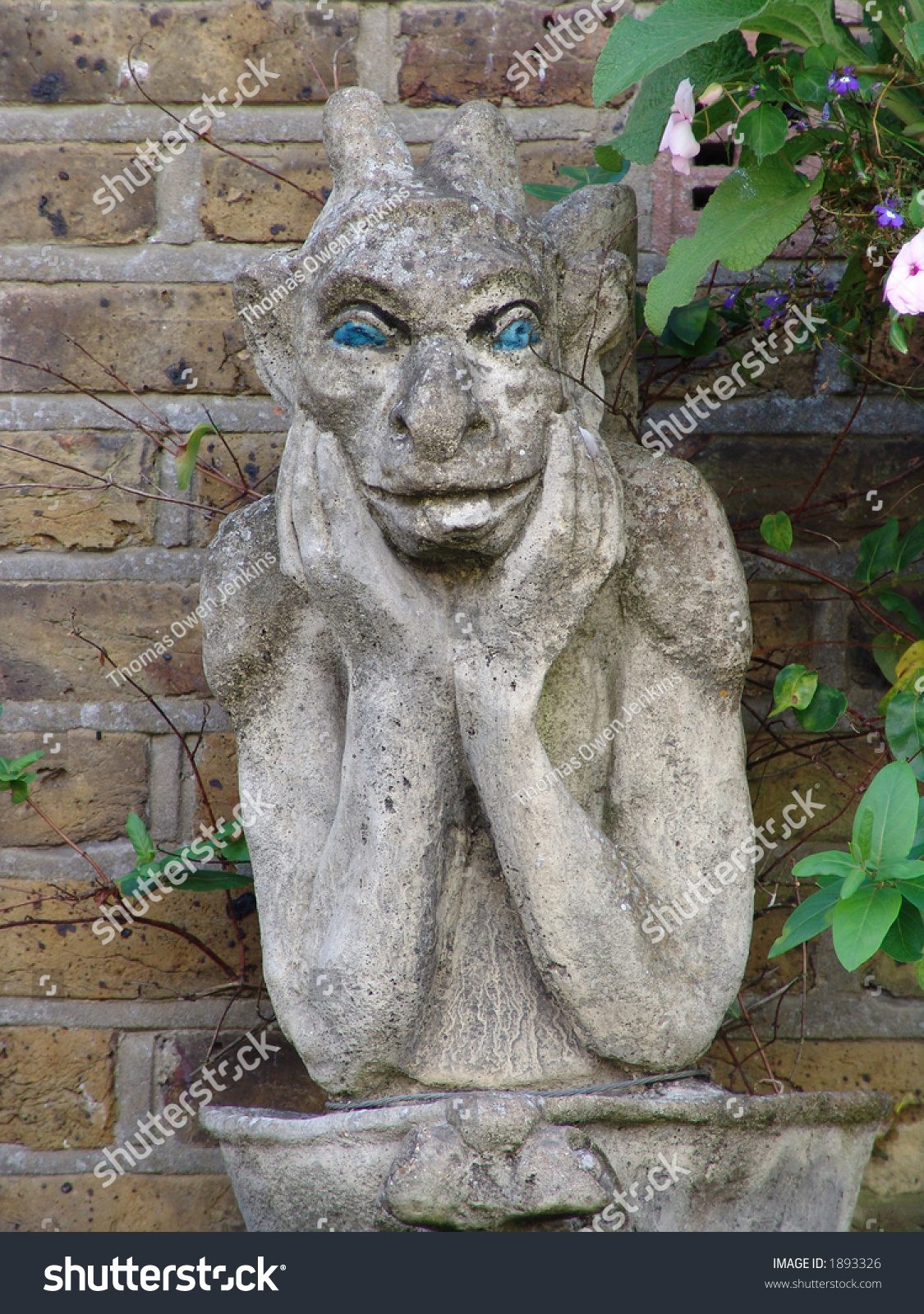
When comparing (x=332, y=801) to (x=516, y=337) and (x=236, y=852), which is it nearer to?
(x=236, y=852)

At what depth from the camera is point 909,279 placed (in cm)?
119

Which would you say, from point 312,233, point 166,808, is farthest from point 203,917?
point 312,233

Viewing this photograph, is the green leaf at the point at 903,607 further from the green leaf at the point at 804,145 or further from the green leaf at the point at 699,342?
the green leaf at the point at 804,145

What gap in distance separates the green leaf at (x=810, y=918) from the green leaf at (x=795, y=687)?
35 cm

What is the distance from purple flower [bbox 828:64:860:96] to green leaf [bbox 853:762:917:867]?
0.61 meters

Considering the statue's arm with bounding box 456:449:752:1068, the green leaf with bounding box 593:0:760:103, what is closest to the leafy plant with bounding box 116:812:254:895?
the statue's arm with bounding box 456:449:752:1068

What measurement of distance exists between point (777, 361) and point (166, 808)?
95 cm

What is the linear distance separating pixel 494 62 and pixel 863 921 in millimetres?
1215

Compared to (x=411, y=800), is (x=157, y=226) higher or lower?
higher

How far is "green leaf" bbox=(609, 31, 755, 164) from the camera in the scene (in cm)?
135

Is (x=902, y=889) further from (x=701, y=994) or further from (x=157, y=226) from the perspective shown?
(x=157, y=226)

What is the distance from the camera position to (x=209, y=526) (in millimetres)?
1789

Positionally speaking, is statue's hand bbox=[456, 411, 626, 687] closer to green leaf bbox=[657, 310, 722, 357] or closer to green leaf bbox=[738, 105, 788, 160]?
green leaf bbox=[738, 105, 788, 160]

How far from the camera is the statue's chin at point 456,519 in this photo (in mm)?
1238
